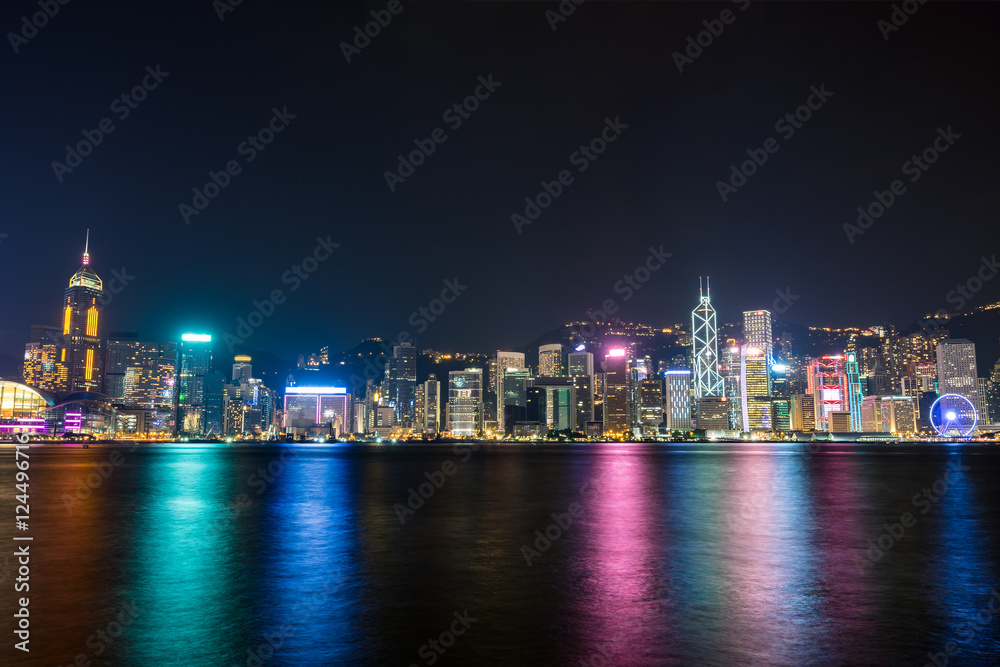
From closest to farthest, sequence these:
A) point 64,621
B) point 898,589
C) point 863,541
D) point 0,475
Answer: point 64,621, point 898,589, point 863,541, point 0,475

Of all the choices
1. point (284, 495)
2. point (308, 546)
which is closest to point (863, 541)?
point (308, 546)

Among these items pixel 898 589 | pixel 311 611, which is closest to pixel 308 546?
pixel 311 611

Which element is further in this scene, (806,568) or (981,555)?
(981,555)

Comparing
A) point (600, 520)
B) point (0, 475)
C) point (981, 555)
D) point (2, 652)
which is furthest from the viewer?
point (0, 475)

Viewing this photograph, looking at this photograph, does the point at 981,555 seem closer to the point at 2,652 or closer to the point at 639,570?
the point at 639,570

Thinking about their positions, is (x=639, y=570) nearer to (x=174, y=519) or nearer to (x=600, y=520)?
(x=600, y=520)

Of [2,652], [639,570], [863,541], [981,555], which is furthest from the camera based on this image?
[863,541]
